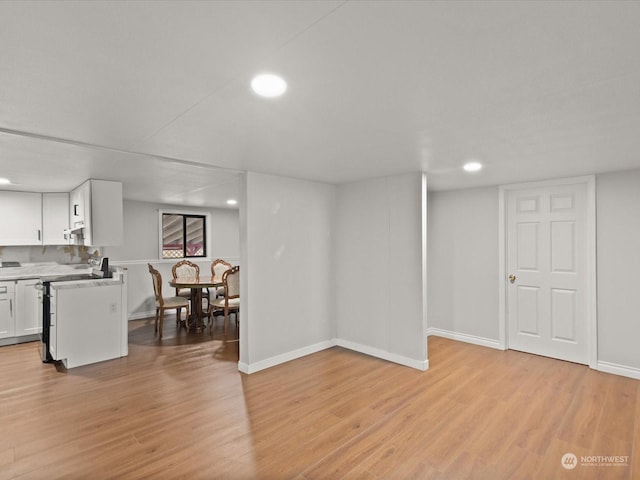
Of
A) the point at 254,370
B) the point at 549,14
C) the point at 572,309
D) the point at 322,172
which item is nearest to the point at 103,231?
the point at 254,370

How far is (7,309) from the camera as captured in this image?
4.76 metres

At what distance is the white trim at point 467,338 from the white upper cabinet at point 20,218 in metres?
6.13

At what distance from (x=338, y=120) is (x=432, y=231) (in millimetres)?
3455

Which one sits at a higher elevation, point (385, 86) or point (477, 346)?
point (385, 86)

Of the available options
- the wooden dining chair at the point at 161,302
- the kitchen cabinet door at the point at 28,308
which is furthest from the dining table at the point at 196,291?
the kitchen cabinet door at the point at 28,308

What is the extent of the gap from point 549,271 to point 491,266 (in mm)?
651

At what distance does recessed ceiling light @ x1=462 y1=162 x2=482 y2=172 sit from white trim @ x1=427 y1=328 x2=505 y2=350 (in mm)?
2352

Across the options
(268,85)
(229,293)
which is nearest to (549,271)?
(268,85)

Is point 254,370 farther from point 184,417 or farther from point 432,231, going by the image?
point 432,231

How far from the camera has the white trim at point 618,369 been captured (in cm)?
361

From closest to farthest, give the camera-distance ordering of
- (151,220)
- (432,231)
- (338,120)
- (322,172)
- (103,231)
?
1. (338,120)
2. (322,172)
3. (103,231)
4. (432,231)
5. (151,220)

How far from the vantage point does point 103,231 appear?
4.44 metres

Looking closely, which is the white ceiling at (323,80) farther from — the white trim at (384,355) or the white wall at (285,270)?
the white trim at (384,355)

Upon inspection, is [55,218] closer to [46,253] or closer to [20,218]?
[20,218]
